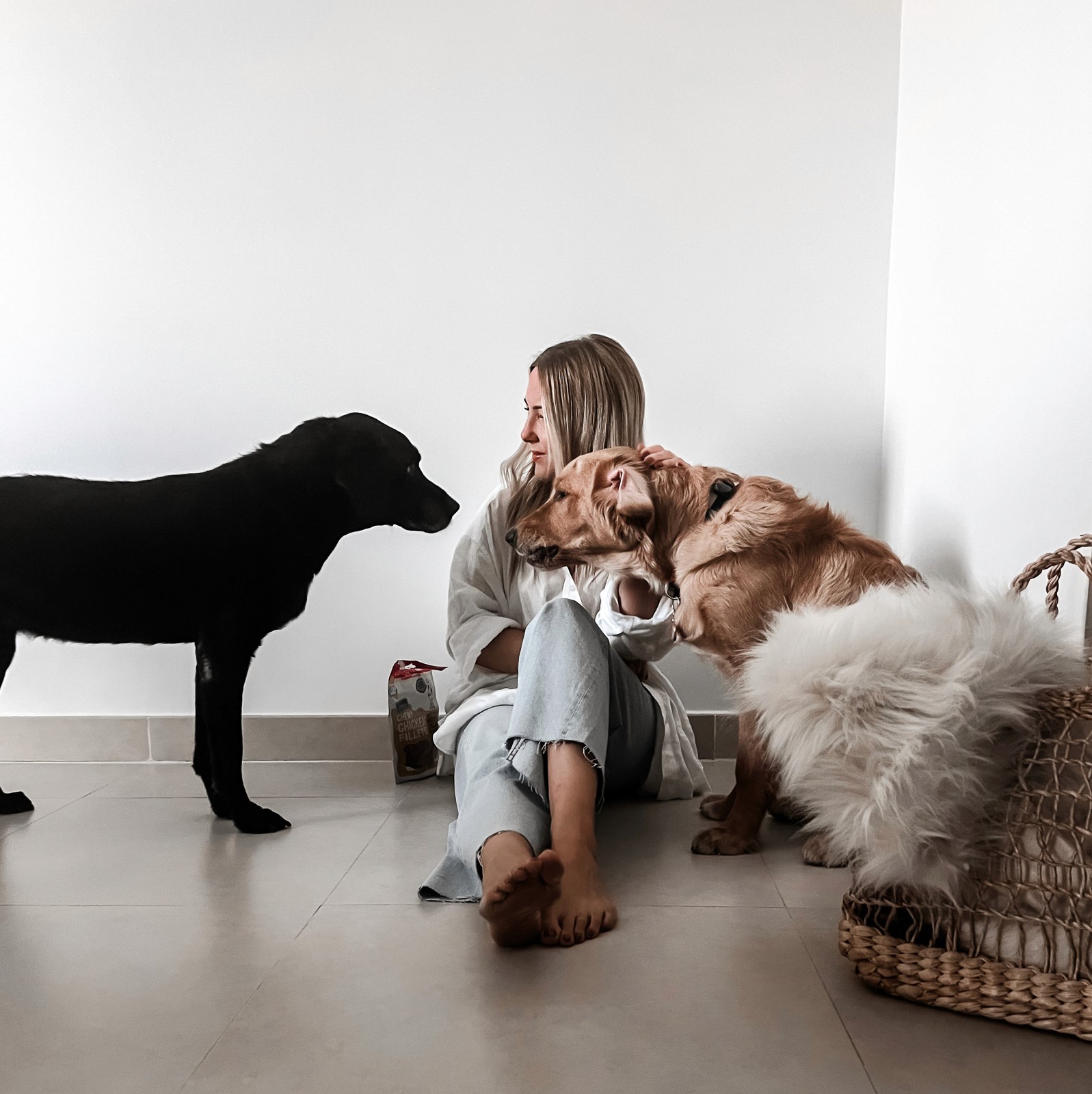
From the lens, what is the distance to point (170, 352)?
2426 mm

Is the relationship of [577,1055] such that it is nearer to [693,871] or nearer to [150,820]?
[693,871]

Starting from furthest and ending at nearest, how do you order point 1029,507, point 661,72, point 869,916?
point 661,72 < point 1029,507 < point 869,916

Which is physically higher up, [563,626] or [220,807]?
[563,626]

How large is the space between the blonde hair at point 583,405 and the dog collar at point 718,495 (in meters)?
0.37

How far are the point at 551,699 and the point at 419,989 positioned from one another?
0.48m

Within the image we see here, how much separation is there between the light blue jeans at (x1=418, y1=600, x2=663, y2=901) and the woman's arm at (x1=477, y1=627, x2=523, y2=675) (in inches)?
10.3

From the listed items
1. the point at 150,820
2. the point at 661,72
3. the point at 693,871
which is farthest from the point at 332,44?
the point at 693,871

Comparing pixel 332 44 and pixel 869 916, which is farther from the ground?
pixel 332 44

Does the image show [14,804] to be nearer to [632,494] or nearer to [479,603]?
[479,603]

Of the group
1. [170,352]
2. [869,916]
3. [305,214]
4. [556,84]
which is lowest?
[869,916]

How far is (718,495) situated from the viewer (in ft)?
5.31

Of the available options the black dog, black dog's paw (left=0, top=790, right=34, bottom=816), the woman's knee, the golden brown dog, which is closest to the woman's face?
the golden brown dog

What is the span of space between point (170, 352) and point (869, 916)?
6.87ft

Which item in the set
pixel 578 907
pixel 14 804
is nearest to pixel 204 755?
pixel 14 804
